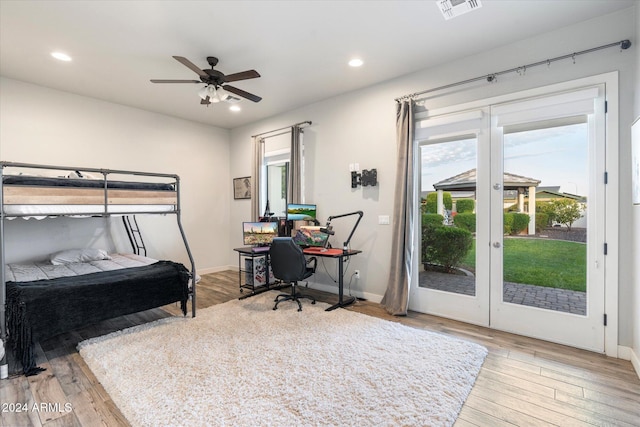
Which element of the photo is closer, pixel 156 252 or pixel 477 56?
pixel 477 56

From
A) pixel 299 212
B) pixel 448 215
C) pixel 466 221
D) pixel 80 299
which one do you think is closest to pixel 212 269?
pixel 299 212

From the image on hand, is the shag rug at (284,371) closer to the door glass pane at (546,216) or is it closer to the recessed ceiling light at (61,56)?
the door glass pane at (546,216)

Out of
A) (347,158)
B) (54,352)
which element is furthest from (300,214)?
(54,352)

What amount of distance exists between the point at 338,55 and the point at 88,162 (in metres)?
4.10

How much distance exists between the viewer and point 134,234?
195 inches

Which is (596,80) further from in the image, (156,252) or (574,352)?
(156,252)

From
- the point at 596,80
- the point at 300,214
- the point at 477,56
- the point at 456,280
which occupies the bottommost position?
the point at 456,280

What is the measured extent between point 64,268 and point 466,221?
192 inches

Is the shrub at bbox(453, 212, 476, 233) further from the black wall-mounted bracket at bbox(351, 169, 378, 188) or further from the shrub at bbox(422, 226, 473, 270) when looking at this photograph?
the black wall-mounted bracket at bbox(351, 169, 378, 188)

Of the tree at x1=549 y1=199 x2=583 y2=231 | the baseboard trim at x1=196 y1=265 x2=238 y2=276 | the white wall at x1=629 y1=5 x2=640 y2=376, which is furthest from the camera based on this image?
the baseboard trim at x1=196 y1=265 x2=238 y2=276

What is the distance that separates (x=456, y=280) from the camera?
351 centimetres

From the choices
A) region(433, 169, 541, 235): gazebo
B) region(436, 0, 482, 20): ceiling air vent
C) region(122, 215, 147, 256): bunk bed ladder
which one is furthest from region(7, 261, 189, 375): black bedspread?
region(436, 0, 482, 20): ceiling air vent

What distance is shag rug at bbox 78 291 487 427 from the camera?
6.08ft

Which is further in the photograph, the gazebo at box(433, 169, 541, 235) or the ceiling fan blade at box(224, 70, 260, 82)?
the gazebo at box(433, 169, 541, 235)
